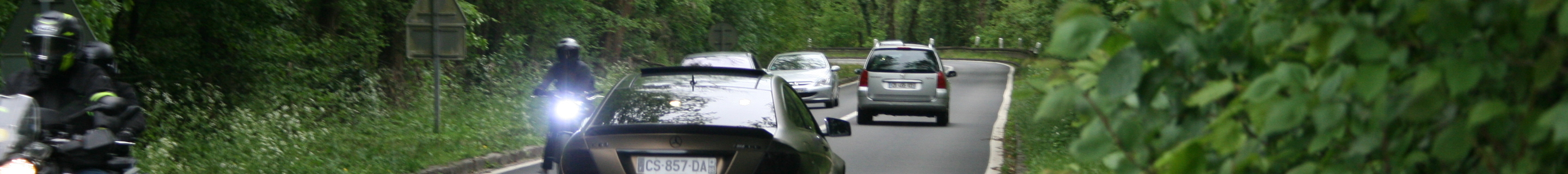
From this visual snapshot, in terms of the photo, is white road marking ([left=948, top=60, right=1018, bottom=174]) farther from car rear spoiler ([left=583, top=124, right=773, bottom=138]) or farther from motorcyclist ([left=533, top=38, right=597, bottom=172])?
motorcyclist ([left=533, top=38, right=597, bottom=172])

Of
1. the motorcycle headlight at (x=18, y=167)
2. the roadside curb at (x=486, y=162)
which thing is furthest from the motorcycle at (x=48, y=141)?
the roadside curb at (x=486, y=162)

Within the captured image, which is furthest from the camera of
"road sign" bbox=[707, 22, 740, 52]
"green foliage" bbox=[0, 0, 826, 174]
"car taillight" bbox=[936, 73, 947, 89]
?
"road sign" bbox=[707, 22, 740, 52]

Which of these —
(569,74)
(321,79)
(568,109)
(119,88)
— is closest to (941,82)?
(569,74)

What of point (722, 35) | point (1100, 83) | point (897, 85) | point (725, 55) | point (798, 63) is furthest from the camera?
point (722, 35)

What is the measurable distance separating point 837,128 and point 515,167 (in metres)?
4.03

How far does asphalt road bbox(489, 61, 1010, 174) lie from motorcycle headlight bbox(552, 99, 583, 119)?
19.7 inches

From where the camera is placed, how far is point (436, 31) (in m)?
11.9

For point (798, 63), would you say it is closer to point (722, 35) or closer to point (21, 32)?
point (722, 35)

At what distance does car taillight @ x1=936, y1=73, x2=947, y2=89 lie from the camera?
17328 millimetres

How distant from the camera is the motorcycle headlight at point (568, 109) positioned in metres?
8.54

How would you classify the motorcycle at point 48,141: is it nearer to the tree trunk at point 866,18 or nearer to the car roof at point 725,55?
the car roof at point 725,55

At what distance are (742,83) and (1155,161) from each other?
5052 mm

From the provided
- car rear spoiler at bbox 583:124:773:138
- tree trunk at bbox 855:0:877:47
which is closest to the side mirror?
car rear spoiler at bbox 583:124:773:138

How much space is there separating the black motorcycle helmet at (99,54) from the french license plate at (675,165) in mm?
2120
